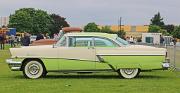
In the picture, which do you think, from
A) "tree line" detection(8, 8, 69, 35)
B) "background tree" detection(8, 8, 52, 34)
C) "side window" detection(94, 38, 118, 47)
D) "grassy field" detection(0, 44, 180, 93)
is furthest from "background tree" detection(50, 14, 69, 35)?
"grassy field" detection(0, 44, 180, 93)

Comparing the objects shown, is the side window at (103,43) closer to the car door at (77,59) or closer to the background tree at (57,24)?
the car door at (77,59)

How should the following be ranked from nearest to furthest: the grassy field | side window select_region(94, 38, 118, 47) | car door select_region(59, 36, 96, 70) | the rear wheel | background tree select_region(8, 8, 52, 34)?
the grassy field < car door select_region(59, 36, 96, 70) < the rear wheel < side window select_region(94, 38, 118, 47) < background tree select_region(8, 8, 52, 34)

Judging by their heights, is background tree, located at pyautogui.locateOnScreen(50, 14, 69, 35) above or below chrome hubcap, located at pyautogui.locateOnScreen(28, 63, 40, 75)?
above

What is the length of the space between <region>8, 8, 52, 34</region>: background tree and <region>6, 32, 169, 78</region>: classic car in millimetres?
122478

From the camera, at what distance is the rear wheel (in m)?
18.0

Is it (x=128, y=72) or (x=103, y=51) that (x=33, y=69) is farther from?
(x=128, y=72)

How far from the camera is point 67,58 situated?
17859 millimetres

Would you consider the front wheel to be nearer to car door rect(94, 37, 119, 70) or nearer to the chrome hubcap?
car door rect(94, 37, 119, 70)

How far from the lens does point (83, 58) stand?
1789 cm

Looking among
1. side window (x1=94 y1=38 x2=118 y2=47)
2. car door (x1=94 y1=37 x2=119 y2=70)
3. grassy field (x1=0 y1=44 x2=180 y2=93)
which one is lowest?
grassy field (x1=0 y1=44 x2=180 y2=93)

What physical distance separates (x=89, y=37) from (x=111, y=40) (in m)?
0.73

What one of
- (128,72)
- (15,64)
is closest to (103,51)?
(128,72)
